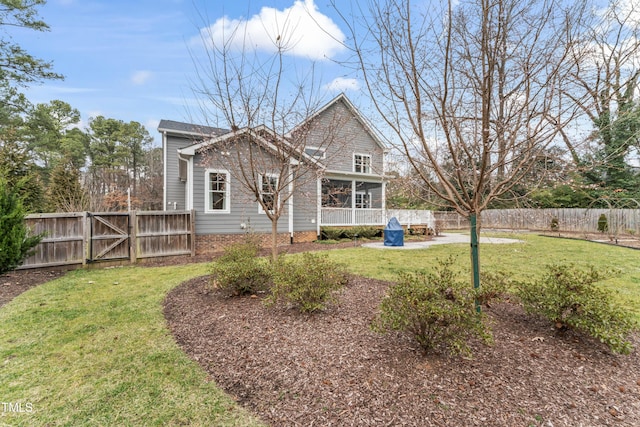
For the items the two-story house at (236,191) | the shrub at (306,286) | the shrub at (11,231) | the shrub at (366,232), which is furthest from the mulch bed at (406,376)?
the shrub at (366,232)

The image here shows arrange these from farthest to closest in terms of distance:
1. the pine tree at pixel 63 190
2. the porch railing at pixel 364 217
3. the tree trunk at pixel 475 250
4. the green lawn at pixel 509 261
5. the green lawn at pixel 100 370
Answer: the pine tree at pixel 63 190, the porch railing at pixel 364 217, the green lawn at pixel 509 261, the tree trunk at pixel 475 250, the green lawn at pixel 100 370

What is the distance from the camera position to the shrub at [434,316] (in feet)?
8.16

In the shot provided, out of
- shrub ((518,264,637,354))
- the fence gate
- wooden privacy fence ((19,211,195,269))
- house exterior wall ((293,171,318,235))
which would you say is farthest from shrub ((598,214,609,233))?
the fence gate

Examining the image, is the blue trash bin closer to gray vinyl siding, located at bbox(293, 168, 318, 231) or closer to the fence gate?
gray vinyl siding, located at bbox(293, 168, 318, 231)

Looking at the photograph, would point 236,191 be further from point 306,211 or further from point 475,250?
point 475,250

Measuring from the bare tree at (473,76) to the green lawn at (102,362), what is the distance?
3.11 meters

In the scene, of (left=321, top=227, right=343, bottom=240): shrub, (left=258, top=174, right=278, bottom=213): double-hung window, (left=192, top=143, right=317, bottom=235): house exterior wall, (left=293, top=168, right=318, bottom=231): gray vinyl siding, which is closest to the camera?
(left=258, top=174, right=278, bottom=213): double-hung window

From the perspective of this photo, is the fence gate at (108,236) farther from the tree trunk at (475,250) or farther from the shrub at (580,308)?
the shrub at (580,308)

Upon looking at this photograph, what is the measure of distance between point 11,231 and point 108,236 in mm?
2226

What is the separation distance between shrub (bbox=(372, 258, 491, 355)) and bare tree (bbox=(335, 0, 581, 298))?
0.85m

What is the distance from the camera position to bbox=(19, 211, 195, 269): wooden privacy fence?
7727 mm

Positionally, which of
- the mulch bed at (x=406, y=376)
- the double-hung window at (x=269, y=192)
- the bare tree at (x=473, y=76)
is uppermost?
the bare tree at (x=473, y=76)

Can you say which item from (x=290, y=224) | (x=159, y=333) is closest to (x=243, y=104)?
(x=159, y=333)

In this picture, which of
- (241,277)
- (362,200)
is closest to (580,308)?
(241,277)
